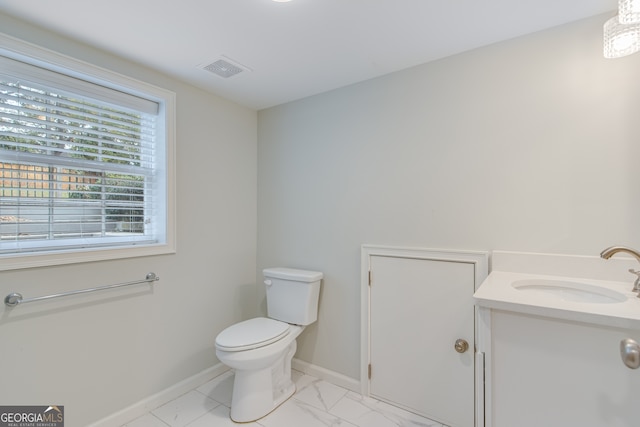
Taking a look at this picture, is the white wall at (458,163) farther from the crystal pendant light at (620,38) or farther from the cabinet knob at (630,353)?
the cabinet knob at (630,353)

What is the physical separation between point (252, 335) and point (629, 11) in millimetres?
2191

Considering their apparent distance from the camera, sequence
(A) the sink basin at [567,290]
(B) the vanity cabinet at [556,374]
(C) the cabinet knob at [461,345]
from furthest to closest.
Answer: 1. (C) the cabinet knob at [461,345]
2. (A) the sink basin at [567,290]
3. (B) the vanity cabinet at [556,374]

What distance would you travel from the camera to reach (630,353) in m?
0.78

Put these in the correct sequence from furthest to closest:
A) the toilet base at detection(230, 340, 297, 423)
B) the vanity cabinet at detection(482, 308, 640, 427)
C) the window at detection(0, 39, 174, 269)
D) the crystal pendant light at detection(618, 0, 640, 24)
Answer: the toilet base at detection(230, 340, 297, 423) → the window at detection(0, 39, 174, 269) → the crystal pendant light at detection(618, 0, 640, 24) → the vanity cabinet at detection(482, 308, 640, 427)

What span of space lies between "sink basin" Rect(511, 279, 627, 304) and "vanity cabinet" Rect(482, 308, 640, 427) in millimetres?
286

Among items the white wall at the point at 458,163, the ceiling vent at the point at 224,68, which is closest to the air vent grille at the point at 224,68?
the ceiling vent at the point at 224,68

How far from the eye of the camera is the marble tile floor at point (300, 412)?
67.2 inches

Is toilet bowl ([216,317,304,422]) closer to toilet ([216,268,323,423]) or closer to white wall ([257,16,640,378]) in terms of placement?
toilet ([216,268,323,423])

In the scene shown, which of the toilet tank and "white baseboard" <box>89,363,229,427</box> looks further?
the toilet tank

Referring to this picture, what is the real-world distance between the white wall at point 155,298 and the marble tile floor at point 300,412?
16 centimetres

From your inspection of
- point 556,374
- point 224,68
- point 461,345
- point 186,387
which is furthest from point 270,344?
point 224,68

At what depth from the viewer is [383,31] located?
58.7 inches

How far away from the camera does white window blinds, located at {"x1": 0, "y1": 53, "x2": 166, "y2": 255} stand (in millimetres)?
1416

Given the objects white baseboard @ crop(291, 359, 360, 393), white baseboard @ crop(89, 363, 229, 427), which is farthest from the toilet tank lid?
white baseboard @ crop(89, 363, 229, 427)
